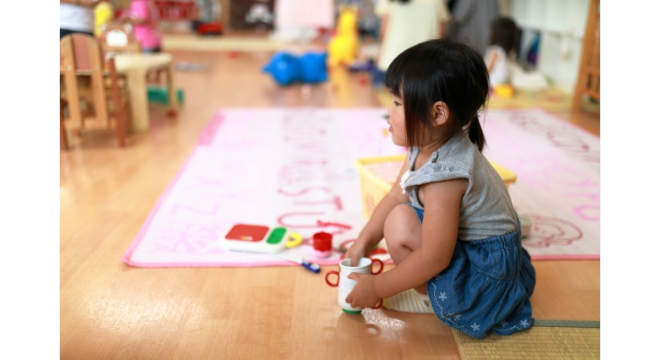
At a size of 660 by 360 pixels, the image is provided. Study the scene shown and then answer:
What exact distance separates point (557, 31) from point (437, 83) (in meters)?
3.09

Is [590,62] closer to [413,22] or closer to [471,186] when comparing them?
[413,22]

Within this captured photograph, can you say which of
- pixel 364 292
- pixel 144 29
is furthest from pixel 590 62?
pixel 144 29

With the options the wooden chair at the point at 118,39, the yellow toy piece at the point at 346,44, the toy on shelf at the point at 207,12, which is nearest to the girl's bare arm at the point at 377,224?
the wooden chair at the point at 118,39

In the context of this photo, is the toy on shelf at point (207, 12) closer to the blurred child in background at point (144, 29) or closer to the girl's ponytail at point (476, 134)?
the blurred child in background at point (144, 29)

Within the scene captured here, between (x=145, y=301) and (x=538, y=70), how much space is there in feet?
11.5

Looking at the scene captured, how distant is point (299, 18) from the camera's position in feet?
20.9

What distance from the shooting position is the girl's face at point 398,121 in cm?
84

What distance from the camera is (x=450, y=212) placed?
818 mm

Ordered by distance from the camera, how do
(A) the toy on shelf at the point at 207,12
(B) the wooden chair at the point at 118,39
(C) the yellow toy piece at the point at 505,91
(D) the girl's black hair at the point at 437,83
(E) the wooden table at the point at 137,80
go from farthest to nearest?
(A) the toy on shelf at the point at 207,12 → (C) the yellow toy piece at the point at 505,91 → (B) the wooden chair at the point at 118,39 → (E) the wooden table at the point at 137,80 → (D) the girl's black hair at the point at 437,83

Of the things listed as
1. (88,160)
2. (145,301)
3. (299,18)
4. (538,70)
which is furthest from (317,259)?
(299,18)

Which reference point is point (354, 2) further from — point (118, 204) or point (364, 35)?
point (118, 204)

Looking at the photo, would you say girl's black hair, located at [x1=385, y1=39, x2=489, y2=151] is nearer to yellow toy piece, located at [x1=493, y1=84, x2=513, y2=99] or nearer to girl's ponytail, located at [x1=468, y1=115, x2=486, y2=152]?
girl's ponytail, located at [x1=468, y1=115, x2=486, y2=152]

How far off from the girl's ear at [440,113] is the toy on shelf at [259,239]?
522 millimetres
